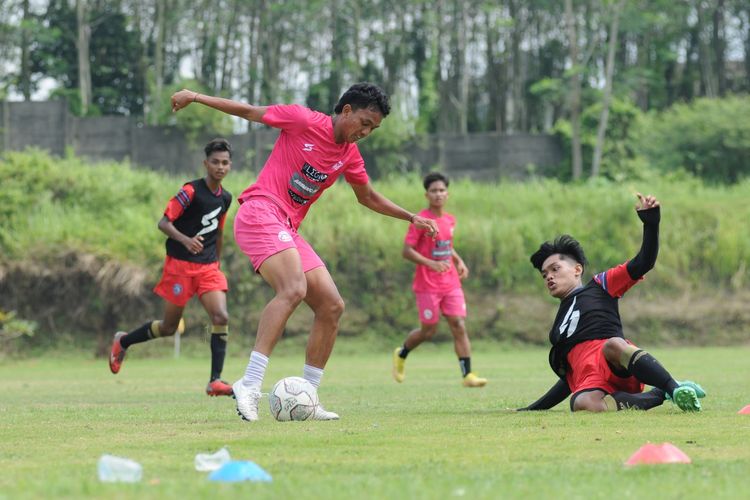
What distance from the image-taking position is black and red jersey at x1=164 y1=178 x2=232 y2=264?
1263 cm

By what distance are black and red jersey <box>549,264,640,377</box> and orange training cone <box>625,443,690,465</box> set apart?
3.13 meters

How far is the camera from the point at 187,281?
42.3 ft

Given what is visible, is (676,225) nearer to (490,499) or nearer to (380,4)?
(380,4)

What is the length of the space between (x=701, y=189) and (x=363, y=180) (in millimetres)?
23677

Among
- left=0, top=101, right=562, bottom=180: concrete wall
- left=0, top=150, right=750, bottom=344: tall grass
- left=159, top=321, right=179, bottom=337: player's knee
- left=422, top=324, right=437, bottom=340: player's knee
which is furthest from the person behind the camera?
left=0, top=101, right=562, bottom=180: concrete wall

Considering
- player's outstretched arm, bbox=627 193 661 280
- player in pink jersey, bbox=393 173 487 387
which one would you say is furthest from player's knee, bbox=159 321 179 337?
player's outstretched arm, bbox=627 193 661 280

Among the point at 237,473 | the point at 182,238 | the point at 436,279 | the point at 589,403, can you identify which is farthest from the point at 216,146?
the point at 237,473

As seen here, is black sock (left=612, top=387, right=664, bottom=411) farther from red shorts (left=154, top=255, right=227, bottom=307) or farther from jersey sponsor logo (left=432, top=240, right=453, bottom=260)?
jersey sponsor logo (left=432, top=240, right=453, bottom=260)

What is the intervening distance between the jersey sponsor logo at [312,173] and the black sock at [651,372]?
8.09 ft

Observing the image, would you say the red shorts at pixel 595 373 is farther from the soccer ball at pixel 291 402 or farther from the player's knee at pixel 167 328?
the player's knee at pixel 167 328

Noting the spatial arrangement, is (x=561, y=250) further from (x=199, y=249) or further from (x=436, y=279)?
(x=436, y=279)

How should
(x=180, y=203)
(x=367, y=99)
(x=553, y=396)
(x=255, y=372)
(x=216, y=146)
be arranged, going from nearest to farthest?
(x=255, y=372) → (x=367, y=99) → (x=553, y=396) → (x=216, y=146) → (x=180, y=203)

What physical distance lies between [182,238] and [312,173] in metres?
4.06

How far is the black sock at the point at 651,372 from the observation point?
812 centimetres
